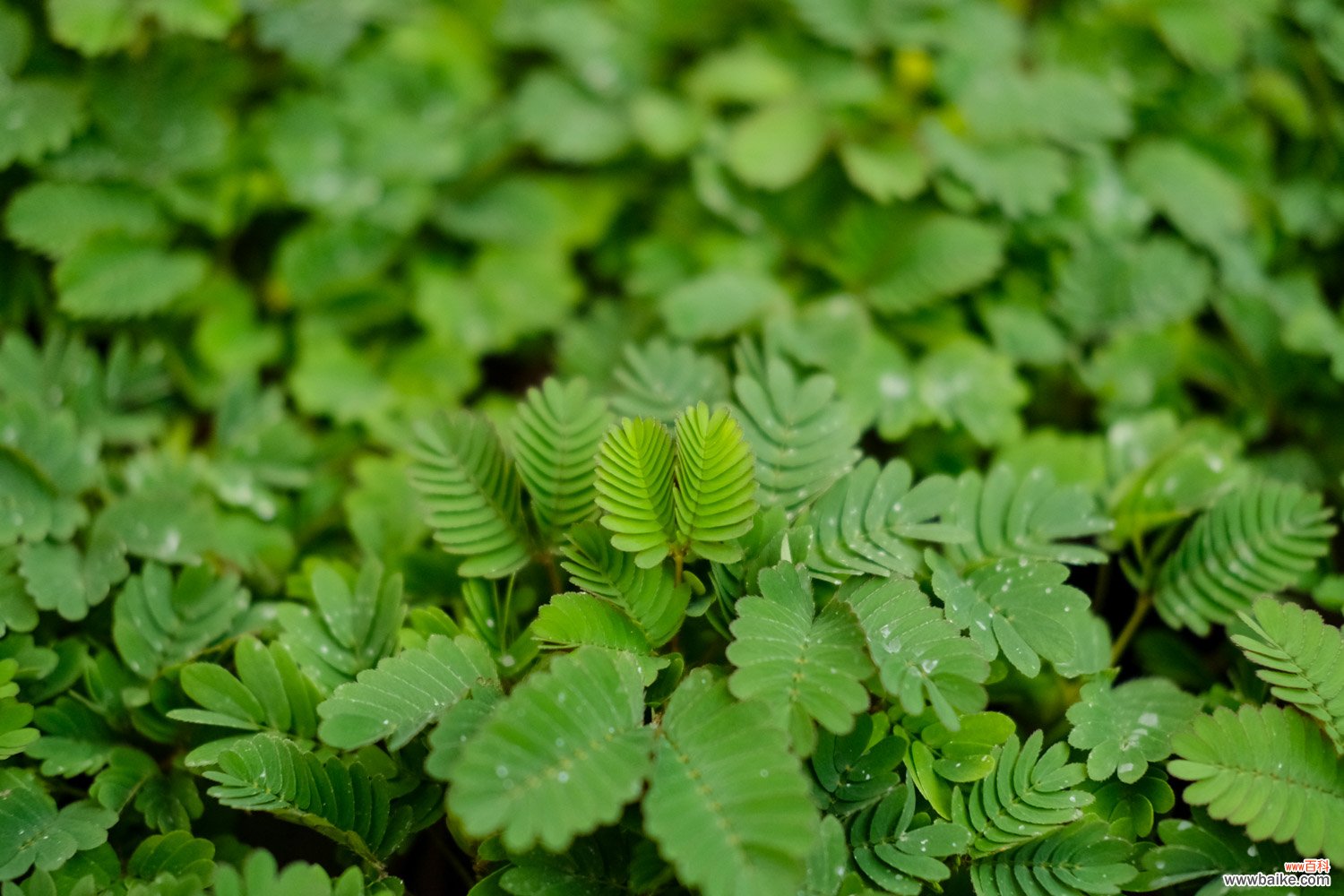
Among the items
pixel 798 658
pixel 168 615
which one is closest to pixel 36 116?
pixel 168 615

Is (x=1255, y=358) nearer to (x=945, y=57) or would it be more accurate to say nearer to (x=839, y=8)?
(x=945, y=57)

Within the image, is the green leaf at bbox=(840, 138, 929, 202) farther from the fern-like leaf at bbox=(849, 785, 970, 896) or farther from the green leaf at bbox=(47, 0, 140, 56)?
the green leaf at bbox=(47, 0, 140, 56)

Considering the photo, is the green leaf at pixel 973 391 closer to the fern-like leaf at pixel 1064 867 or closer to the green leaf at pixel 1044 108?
the green leaf at pixel 1044 108

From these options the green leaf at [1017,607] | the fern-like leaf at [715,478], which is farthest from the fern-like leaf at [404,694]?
the green leaf at [1017,607]

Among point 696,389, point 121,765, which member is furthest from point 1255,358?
point 121,765

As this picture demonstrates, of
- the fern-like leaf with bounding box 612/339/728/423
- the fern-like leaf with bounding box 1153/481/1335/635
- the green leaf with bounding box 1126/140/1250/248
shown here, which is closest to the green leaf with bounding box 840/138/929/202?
the green leaf with bounding box 1126/140/1250/248

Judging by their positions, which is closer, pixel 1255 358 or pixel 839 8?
pixel 1255 358
